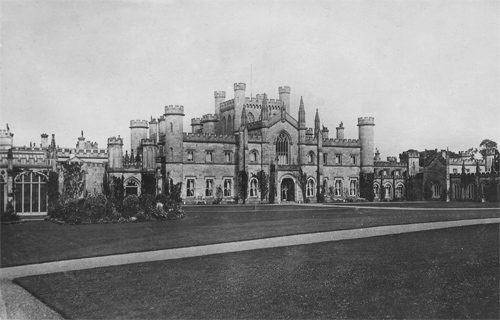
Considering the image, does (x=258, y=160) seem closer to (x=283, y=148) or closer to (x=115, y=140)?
(x=283, y=148)

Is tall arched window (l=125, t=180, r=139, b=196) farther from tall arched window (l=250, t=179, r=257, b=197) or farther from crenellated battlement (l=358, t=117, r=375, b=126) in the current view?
crenellated battlement (l=358, t=117, r=375, b=126)

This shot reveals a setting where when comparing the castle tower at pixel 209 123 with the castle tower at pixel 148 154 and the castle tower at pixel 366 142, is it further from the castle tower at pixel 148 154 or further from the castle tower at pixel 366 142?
the castle tower at pixel 366 142

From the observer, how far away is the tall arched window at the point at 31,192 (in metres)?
32.4

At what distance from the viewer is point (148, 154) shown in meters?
48.0

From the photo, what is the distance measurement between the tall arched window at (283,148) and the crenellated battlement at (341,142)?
4.54 meters

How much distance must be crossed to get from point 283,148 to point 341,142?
714cm

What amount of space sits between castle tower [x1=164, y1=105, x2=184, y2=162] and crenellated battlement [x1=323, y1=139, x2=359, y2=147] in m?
16.1

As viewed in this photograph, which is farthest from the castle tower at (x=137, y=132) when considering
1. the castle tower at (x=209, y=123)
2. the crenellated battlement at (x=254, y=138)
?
the crenellated battlement at (x=254, y=138)

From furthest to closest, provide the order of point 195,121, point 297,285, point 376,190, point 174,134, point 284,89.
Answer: point 195,121 → point 284,89 → point 376,190 → point 174,134 → point 297,285

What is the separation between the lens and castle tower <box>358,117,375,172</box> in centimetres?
5750

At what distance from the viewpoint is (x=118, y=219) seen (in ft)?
88.8

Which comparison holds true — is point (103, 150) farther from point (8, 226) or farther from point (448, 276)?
point (448, 276)

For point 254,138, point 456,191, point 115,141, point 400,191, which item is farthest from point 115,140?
point 456,191

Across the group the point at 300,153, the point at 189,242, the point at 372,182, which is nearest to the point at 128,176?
the point at 300,153
